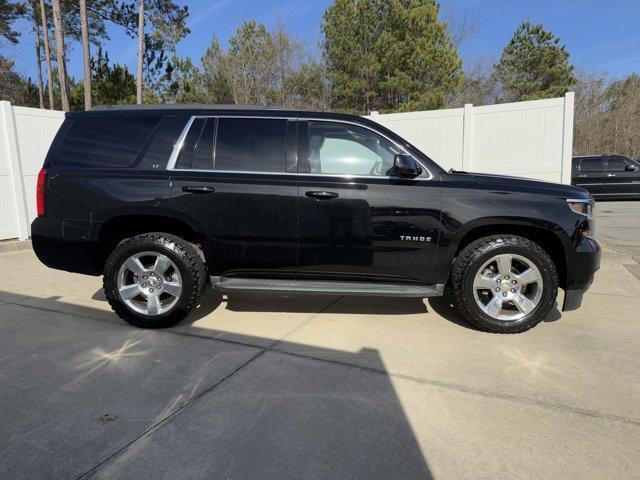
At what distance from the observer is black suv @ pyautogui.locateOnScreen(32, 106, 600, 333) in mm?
→ 3891

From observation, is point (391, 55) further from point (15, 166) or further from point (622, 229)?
point (15, 166)

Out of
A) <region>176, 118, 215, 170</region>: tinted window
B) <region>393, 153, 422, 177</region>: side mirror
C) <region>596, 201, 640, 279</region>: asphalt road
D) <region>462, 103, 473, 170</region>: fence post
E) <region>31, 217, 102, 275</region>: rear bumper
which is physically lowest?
<region>596, 201, 640, 279</region>: asphalt road

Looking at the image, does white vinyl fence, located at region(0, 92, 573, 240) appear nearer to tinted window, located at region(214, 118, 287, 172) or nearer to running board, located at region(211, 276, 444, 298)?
running board, located at region(211, 276, 444, 298)

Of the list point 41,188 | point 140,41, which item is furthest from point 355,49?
point 41,188

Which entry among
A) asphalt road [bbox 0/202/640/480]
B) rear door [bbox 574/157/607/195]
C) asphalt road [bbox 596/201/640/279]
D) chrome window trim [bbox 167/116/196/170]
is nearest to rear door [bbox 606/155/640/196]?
rear door [bbox 574/157/607/195]

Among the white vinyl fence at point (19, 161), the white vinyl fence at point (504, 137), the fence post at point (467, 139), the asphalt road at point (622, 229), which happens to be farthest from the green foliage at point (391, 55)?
the white vinyl fence at point (19, 161)

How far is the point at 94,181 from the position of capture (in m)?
4.08

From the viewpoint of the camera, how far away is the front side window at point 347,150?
4.01 meters

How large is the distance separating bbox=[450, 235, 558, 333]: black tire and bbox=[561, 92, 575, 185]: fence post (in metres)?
6.11

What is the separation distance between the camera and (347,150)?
410 centimetres

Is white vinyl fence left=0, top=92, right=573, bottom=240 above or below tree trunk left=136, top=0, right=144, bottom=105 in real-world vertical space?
below

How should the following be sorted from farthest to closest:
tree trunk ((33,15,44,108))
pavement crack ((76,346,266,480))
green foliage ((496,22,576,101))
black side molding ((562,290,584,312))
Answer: tree trunk ((33,15,44,108)) < green foliage ((496,22,576,101)) < black side molding ((562,290,584,312)) < pavement crack ((76,346,266,480))

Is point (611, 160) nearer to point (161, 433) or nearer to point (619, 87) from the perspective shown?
point (161, 433)

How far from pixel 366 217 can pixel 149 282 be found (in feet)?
6.77
